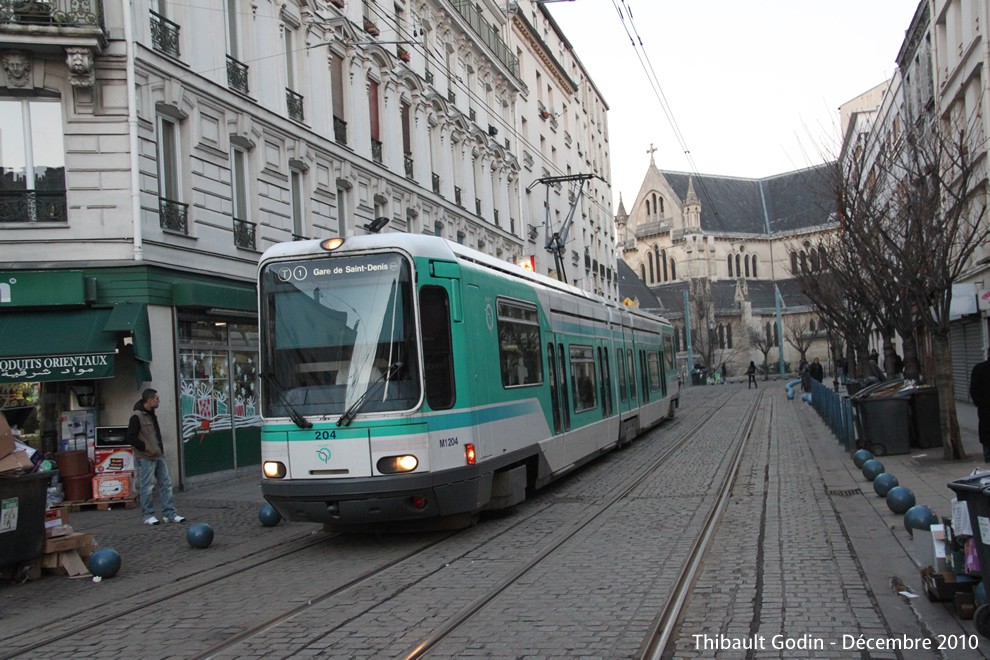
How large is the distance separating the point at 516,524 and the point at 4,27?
10.2m

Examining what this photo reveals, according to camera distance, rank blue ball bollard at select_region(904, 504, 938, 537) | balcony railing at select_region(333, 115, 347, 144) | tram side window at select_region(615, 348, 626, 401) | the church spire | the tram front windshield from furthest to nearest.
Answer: the church spire → balcony railing at select_region(333, 115, 347, 144) → tram side window at select_region(615, 348, 626, 401) → the tram front windshield → blue ball bollard at select_region(904, 504, 938, 537)

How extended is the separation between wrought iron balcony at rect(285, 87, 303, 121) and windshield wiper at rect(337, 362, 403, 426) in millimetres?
11707

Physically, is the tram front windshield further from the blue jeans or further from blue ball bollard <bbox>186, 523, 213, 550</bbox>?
the blue jeans

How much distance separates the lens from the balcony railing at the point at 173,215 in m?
14.5

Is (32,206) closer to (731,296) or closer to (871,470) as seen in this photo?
(871,470)

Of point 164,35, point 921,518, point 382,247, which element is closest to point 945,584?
point 921,518

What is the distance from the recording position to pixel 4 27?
12.7 m

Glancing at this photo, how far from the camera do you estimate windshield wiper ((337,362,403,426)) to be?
835cm

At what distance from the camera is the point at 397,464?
8.32 meters

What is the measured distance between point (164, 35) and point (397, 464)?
1018cm

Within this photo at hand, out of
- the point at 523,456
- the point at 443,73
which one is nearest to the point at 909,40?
the point at 443,73

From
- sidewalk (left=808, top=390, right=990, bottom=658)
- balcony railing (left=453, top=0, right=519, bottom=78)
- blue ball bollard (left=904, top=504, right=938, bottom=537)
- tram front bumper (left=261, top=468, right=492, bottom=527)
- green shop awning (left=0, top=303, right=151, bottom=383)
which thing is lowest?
sidewalk (left=808, top=390, right=990, bottom=658)

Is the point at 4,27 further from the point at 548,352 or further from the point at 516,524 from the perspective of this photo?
the point at 516,524

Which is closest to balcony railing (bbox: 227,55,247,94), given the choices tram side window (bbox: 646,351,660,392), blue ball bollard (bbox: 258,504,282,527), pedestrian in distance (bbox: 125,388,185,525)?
pedestrian in distance (bbox: 125,388,185,525)
